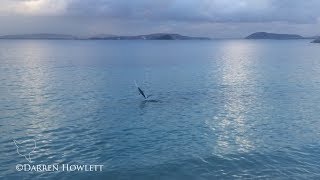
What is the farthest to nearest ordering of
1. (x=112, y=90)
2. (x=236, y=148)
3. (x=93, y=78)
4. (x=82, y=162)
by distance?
1. (x=93, y=78)
2. (x=112, y=90)
3. (x=236, y=148)
4. (x=82, y=162)

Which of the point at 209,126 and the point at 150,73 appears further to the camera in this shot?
the point at 150,73

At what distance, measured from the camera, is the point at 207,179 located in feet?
126

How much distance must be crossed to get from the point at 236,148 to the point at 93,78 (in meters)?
69.5

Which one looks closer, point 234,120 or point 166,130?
point 166,130

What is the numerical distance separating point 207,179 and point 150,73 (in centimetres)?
8879

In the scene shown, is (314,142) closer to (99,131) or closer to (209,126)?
(209,126)

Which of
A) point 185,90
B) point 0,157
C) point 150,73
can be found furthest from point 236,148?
point 150,73

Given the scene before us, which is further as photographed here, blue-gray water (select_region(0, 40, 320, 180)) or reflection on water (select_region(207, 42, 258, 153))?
reflection on water (select_region(207, 42, 258, 153))

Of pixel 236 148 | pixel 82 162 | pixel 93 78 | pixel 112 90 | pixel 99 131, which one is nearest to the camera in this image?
pixel 82 162

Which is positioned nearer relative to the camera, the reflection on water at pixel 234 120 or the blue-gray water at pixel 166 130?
the blue-gray water at pixel 166 130

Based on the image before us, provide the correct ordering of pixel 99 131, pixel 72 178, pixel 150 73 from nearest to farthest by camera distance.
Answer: pixel 72 178 < pixel 99 131 < pixel 150 73

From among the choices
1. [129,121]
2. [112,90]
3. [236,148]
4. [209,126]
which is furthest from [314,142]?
[112,90]

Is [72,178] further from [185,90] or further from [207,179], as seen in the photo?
[185,90]

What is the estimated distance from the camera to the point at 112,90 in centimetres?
8744
